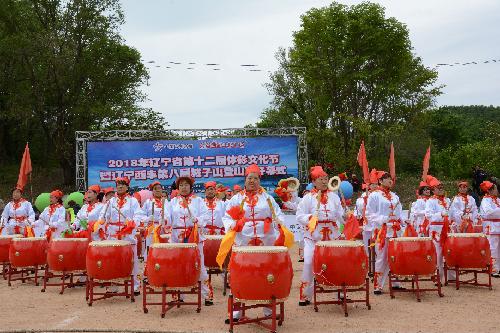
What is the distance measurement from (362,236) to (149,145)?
11436mm

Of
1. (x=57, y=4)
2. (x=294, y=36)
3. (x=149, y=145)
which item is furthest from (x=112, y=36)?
(x=149, y=145)

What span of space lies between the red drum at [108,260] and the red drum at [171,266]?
2.79ft

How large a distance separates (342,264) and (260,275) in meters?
1.32

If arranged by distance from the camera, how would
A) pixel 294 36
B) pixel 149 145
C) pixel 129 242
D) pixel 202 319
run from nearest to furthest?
pixel 202 319 → pixel 129 242 → pixel 149 145 → pixel 294 36

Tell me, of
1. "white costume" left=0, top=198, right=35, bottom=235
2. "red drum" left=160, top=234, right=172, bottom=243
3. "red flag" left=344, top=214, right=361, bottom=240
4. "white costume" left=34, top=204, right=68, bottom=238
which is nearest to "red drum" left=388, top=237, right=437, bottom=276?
"red flag" left=344, top=214, right=361, bottom=240

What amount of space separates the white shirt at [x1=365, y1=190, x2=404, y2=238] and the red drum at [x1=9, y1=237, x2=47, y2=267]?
494 cm

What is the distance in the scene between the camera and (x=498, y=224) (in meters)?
10.0

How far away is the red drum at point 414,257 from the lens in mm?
7609

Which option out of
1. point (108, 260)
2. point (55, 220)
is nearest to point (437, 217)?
point (108, 260)

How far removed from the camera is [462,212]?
32.0 feet

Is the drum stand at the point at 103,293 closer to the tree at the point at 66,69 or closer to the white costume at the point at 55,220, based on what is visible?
the white costume at the point at 55,220

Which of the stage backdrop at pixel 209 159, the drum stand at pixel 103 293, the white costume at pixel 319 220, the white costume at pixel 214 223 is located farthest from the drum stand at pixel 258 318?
the stage backdrop at pixel 209 159

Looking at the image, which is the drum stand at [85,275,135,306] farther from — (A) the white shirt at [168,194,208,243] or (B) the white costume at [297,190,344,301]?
(B) the white costume at [297,190,344,301]

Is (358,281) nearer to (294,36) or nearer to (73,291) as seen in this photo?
(73,291)
